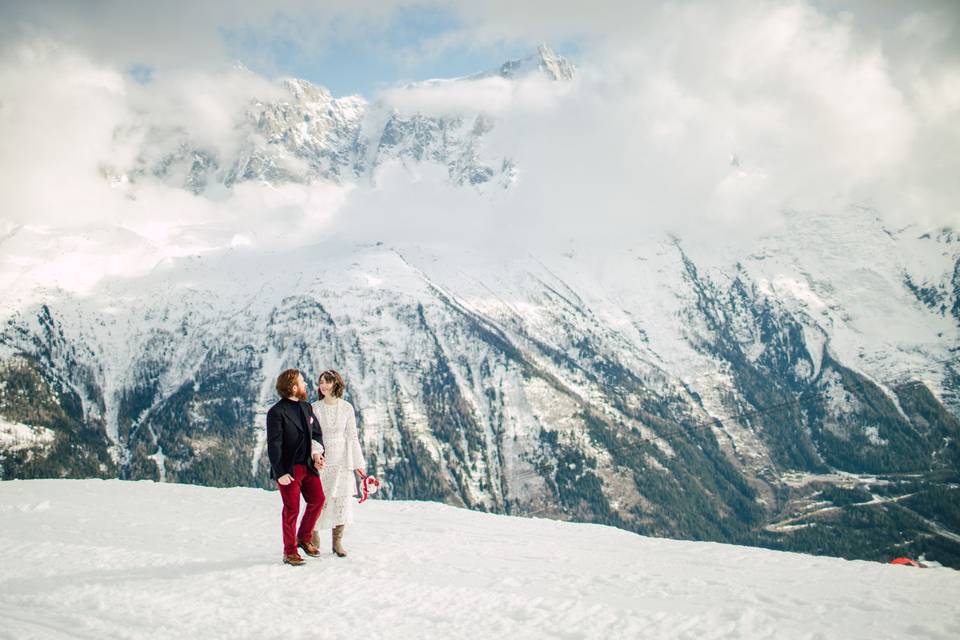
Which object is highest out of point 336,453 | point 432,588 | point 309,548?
point 336,453

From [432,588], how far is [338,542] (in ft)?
9.64

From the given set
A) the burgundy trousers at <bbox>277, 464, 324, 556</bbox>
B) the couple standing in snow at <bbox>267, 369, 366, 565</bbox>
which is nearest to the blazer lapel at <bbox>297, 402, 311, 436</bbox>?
the couple standing in snow at <bbox>267, 369, 366, 565</bbox>

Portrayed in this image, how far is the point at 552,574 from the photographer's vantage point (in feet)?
43.5

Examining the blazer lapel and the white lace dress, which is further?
the white lace dress

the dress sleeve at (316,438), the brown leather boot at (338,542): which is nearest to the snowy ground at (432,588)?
the brown leather boot at (338,542)

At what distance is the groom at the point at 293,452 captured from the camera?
1243 centimetres

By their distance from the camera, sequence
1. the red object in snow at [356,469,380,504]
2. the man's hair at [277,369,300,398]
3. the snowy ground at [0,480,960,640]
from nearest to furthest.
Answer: the snowy ground at [0,480,960,640], the man's hair at [277,369,300,398], the red object in snow at [356,469,380,504]

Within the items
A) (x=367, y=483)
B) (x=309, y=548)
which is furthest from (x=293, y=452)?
(x=309, y=548)

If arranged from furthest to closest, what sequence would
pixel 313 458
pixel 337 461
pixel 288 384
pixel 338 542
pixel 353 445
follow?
pixel 338 542 → pixel 353 445 → pixel 337 461 → pixel 313 458 → pixel 288 384

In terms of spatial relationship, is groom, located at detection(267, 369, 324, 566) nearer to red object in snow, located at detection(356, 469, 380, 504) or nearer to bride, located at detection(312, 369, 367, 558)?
bride, located at detection(312, 369, 367, 558)

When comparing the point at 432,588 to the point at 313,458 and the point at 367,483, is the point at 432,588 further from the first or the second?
the point at 313,458

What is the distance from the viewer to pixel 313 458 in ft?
42.4

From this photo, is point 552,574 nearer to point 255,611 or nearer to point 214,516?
point 255,611

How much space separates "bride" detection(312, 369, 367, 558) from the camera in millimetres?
13492
